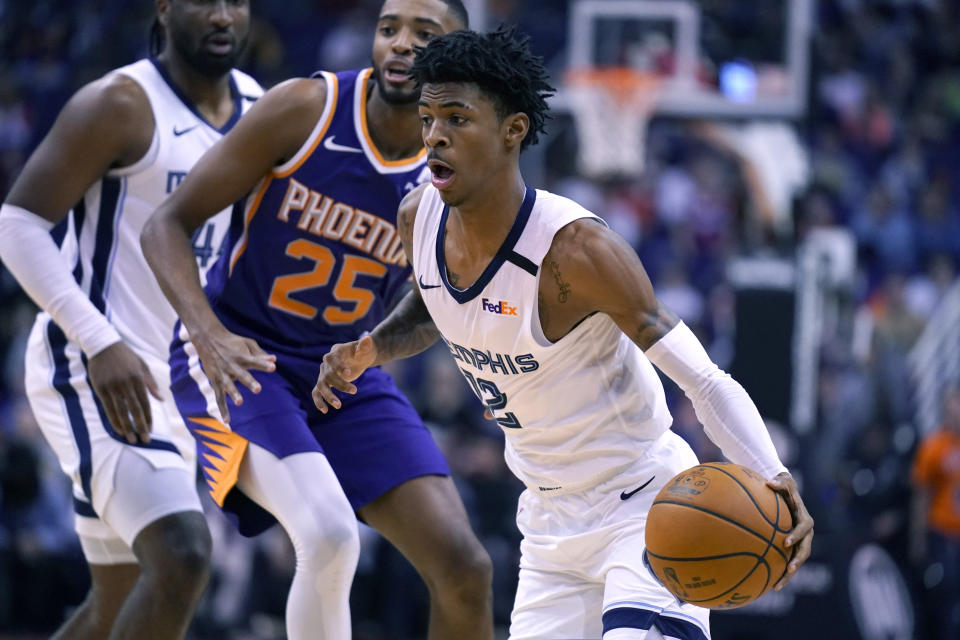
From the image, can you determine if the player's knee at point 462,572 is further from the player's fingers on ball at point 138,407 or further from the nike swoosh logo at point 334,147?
the nike swoosh logo at point 334,147

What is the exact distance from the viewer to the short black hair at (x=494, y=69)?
11.8 ft

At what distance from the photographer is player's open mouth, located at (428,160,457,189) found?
362 centimetres

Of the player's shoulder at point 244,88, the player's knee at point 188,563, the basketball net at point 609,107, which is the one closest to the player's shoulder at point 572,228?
the player's knee at point 188,563

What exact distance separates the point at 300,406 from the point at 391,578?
211 inches

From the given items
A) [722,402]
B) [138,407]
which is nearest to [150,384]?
[138,407]

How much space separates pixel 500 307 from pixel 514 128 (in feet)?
1.74

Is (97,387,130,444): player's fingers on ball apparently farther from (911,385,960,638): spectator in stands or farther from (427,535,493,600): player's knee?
(911,385,960,638): spectator in stands

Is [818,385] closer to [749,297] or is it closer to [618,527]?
[749,297]

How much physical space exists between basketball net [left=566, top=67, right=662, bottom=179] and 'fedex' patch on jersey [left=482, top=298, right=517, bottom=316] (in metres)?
9.34

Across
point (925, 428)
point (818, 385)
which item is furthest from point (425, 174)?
point (925, 428)

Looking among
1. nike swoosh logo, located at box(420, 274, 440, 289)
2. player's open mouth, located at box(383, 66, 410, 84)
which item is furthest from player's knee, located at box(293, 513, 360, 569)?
player's open mouth, located at box(383, 66, 410, 84)

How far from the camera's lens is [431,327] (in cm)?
431

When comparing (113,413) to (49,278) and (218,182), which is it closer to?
(49,278)

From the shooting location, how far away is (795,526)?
11.1ft
